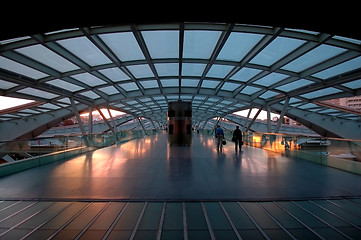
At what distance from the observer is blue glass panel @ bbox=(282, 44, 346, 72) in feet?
38.2

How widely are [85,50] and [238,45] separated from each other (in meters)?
10.5

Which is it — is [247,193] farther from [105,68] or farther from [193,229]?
[105,68]

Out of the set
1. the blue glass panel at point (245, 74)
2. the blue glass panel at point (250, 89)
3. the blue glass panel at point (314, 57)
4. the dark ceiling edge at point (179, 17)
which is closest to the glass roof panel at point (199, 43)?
the blue glass panel at point (245, 74)

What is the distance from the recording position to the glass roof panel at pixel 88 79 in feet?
56.8

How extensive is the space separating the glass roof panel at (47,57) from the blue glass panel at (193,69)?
973cm

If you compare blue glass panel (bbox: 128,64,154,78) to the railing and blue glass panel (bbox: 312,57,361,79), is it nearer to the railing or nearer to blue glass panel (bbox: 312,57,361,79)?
the railing

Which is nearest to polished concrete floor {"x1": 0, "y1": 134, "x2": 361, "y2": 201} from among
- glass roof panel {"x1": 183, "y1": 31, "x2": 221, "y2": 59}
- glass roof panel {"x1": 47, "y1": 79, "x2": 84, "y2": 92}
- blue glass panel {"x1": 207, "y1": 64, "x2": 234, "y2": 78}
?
glass roof panel {"x1": 183, "y1": 31, "x2": 221, "y2": 59}

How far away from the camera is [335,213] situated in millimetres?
3586

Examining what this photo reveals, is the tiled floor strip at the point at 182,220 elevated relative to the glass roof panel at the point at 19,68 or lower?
lower

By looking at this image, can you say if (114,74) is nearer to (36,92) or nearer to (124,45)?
(124,45)

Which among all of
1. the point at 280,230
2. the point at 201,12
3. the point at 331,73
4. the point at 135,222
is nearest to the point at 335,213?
the point at 280,230

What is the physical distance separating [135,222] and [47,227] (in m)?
1.48

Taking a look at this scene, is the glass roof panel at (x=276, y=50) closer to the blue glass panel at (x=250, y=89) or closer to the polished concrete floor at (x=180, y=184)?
the polished concrete floor at (x=180, y=184)

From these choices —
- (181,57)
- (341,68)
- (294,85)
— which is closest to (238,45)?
(181,57)
